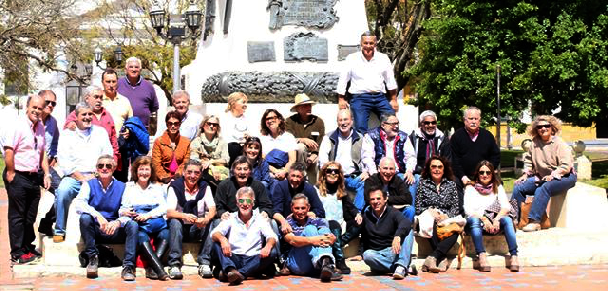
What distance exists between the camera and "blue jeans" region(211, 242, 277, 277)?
9703mm

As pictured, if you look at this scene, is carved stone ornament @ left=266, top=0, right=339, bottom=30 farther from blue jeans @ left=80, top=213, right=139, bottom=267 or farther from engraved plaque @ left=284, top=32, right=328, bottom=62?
blue jeans @ left=80, top=213, right=139, bottom=267

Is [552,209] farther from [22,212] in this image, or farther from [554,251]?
[22,212]

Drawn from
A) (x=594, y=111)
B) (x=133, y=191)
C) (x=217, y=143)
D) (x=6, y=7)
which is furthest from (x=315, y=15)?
(x=6, y=7)

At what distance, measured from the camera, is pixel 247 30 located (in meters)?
13.8

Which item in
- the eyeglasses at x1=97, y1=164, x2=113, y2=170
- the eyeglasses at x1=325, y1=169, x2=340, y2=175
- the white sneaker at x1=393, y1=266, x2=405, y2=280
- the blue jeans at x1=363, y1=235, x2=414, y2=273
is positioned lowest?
the white sneaker at x1=393, y1=266, x2=405, y2=280

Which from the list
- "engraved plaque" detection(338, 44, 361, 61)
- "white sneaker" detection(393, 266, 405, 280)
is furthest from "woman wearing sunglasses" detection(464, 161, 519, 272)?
"engraved plaque" detection(338, 44, 361, 61)

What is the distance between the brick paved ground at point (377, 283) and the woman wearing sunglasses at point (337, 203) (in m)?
0.48

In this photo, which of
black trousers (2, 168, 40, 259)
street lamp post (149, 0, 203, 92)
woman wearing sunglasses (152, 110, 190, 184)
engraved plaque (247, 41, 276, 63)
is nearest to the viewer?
black trousers (2, 168, 40, 259)

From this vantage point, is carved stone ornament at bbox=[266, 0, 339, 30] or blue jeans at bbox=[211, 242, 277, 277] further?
carved stone ornament at bbox=[266, 0, 339, 30]

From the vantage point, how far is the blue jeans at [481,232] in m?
10.4

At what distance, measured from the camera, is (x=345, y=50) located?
1391 cm

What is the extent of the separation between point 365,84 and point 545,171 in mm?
2380

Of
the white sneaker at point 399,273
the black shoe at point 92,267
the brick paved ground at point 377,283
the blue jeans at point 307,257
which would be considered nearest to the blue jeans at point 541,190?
the brick paved ground at point 377,283

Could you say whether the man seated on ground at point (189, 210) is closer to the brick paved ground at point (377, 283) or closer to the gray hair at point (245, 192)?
the brick paved ground at point (377, 283)
